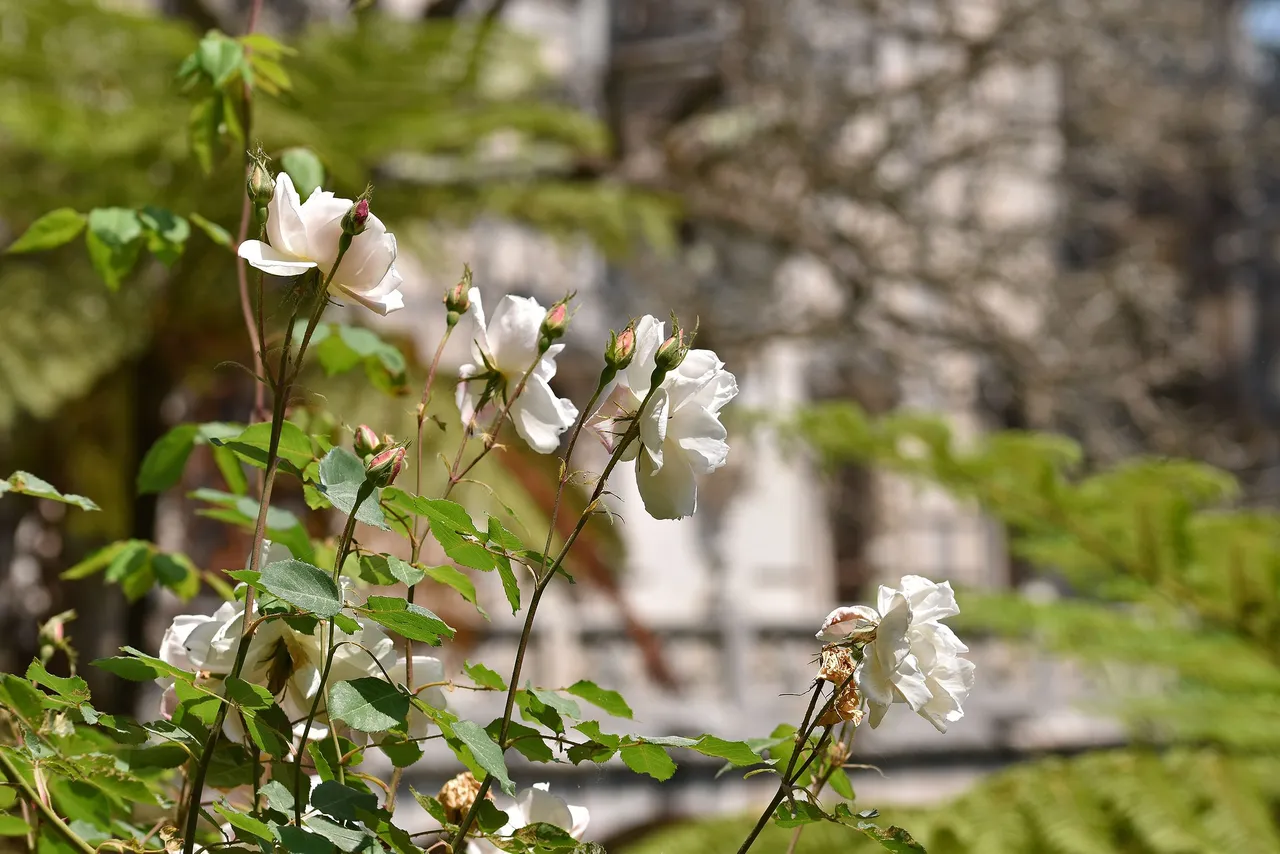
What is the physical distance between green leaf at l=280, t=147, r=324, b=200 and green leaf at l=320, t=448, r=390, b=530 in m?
0.33

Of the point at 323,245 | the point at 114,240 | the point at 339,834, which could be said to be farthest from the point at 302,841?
the point at 114,240

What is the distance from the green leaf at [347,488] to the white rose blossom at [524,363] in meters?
0.09

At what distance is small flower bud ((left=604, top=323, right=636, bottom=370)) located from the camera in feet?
1.63

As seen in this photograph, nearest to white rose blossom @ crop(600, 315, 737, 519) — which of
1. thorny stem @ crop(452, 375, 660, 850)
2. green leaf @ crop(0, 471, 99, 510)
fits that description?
thorny stem @ crop(452, 375, 660, 850)

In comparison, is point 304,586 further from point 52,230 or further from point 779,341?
point 779,341

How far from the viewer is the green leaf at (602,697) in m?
0.58

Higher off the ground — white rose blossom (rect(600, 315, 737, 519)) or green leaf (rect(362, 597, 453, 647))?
white rose blossom (rect(600, 315, 737, 519))

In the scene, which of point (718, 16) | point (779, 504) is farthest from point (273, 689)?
point (779, 504)

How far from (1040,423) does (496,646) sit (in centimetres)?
242

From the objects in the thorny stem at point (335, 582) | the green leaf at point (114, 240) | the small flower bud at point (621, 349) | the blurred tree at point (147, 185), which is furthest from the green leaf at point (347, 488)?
the blurred tree at point (147, 185)

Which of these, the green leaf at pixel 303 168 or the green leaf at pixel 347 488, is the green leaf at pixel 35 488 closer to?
the green leaf at pixel 347 488

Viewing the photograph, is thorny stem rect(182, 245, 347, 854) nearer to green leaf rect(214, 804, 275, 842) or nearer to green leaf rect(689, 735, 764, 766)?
green leaf rect(214, 804, 275, 842)

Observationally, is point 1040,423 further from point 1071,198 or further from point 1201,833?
point 1201,833

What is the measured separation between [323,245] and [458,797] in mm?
248
